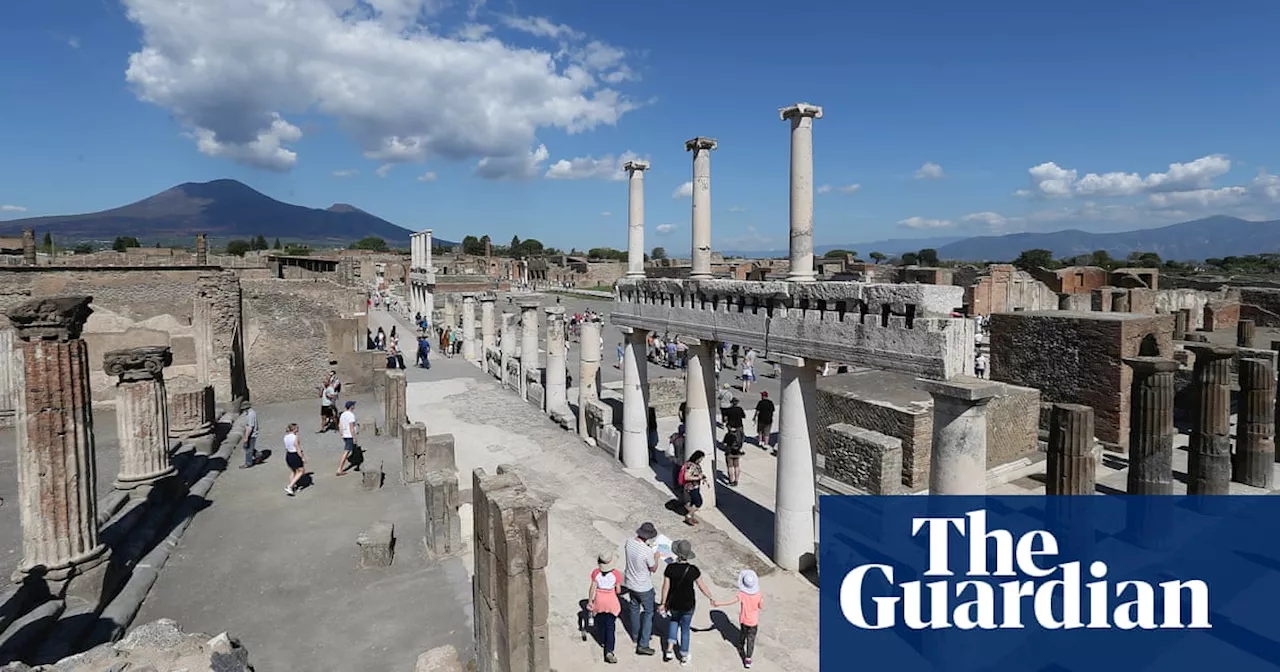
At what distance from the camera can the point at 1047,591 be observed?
8.36 m

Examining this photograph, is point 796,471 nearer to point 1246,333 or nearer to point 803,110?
point 803,110

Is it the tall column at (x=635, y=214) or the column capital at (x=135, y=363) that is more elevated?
the tall column at (x=635, y=214)

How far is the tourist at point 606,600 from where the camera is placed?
708cm

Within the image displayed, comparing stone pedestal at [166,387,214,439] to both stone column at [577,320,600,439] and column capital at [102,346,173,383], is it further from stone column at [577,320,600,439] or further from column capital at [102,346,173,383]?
stone column at [577,320,600,439]

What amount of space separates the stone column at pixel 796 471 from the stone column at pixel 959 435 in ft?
8.28

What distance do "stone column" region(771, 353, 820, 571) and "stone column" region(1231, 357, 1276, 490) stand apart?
10.6 metres

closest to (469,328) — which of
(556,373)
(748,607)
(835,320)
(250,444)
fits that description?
(556,373)

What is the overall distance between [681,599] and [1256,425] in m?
13.6

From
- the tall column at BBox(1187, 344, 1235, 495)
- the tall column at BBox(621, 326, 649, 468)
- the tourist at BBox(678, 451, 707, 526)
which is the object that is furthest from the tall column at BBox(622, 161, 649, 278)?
the tall column at BBox(1187, 344, 1235, 495)

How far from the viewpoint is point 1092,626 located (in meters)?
8.16

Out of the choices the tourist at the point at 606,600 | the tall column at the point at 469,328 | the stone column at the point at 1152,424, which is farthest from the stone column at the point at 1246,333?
the tall column at the point at 469,328

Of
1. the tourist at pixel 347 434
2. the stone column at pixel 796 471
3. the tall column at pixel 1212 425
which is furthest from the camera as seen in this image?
the tourist at pixel 347 434

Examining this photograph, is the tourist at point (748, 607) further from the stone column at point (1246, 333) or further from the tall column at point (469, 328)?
the stone column at point (1246, 333)

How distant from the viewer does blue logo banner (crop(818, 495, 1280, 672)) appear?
290 inches
